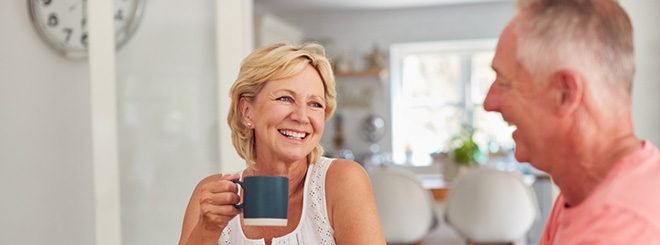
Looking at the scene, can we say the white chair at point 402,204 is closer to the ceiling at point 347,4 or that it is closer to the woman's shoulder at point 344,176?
the woman's shoulder at point 344,176

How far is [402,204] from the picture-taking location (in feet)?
12.9

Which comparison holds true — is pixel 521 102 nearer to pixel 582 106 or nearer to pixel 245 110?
pixel 582 106

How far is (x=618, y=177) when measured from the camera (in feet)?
2.13

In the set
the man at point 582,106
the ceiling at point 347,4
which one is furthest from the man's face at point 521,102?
the ceiling at point 347,4

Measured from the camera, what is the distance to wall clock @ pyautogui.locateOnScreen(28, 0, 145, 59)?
7.33ft

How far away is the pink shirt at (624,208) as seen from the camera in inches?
23.8

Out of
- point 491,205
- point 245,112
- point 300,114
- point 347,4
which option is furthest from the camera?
point 347,4

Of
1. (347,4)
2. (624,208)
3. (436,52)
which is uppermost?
(347,4)

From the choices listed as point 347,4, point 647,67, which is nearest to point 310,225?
point 647,67

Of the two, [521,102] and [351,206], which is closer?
[521,102]

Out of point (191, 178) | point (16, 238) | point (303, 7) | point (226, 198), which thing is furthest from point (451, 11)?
point (226, 198)

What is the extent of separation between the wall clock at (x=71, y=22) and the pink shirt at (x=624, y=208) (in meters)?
1.92

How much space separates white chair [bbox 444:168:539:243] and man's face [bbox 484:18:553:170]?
10.6ft

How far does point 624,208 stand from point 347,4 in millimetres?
6706
